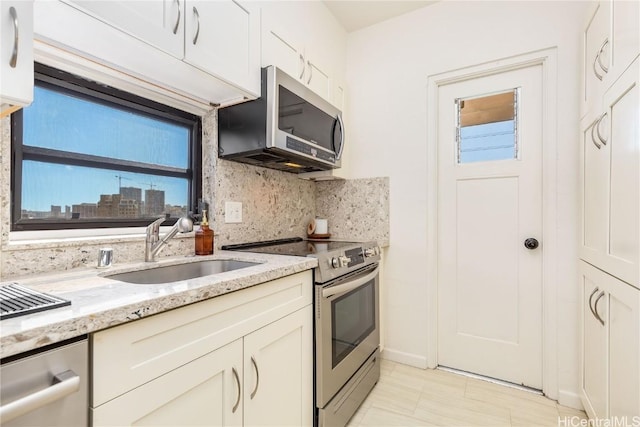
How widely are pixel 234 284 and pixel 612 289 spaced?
1461mm

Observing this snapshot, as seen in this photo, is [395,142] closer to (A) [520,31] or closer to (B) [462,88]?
(B) [462,88]

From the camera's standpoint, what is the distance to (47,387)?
581mm

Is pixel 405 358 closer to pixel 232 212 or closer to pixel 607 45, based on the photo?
pixel 232 212

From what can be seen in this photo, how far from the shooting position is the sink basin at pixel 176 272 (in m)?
1.19

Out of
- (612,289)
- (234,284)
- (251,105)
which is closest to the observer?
(234,284)

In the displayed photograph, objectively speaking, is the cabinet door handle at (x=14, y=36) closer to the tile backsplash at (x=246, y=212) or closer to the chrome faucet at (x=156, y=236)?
the tile backsplash at (x=246, y=212)

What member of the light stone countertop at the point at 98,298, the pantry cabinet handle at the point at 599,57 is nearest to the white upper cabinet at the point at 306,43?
the light stone countertop at the point at 98,298

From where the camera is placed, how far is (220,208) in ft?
5.74

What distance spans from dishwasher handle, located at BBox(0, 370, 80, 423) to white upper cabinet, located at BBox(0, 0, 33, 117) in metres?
0.62

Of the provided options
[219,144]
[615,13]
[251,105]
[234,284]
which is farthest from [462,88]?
[234,284]

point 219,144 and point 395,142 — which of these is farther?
point 395,142

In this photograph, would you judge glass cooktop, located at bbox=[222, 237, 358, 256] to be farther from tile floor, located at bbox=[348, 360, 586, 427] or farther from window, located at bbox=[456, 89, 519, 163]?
window, located at bbox=[456, 89, 519, 163]

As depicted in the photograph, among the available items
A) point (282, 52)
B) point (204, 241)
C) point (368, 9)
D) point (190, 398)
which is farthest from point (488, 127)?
point (190, 398)

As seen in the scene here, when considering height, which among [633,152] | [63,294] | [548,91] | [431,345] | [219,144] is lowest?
[431,345]
